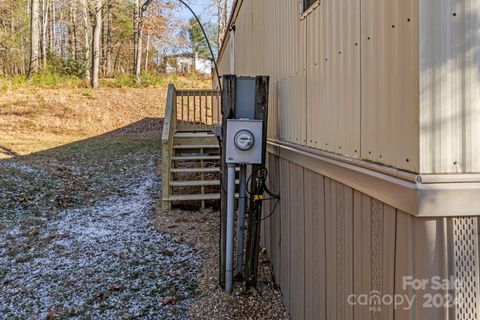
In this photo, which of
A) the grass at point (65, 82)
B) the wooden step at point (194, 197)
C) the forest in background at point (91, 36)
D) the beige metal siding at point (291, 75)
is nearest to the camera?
the beige metal siding at point (291, 75)

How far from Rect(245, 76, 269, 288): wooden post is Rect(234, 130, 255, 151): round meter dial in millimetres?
148

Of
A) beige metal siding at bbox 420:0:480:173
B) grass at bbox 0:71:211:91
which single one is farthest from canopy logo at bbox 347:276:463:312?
grass at bbox 0:71:211:91

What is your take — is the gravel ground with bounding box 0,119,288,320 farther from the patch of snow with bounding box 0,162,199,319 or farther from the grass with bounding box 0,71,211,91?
the grass with bounding box 0,71,211,91

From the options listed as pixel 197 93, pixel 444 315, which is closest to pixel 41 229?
pixel 197 93

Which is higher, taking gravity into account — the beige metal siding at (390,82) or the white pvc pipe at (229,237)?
the beige metal siding at (390,82)

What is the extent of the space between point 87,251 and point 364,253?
12.5 ft

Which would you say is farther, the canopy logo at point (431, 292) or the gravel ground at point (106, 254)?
the gravel ground at point (106, 254)

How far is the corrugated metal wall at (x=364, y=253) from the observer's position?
1.21 metres

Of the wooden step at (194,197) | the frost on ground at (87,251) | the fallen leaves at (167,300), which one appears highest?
the wooden step at (194,197)

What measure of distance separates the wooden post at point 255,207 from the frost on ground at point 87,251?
0.56 metres

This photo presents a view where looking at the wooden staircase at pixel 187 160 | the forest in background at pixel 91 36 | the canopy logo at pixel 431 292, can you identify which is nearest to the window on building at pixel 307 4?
the canopy logo at pixel 431 292

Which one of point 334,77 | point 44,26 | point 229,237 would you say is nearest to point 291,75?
point 334,77

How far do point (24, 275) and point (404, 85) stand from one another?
13.4 feet

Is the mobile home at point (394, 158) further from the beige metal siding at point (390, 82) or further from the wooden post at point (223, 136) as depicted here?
the wooden post at point (223, 136)
